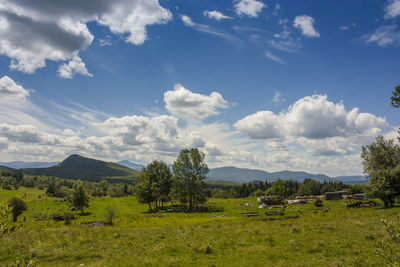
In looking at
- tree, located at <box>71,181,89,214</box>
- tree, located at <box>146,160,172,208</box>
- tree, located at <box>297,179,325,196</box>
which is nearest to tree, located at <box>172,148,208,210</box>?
tree, located at <box>146,160,172,208</box>

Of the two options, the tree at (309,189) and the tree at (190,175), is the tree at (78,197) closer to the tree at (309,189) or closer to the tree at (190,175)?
the tree at (190,175)

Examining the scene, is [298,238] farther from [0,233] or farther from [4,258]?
[4,258]

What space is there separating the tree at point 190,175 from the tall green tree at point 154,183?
7108 millimetres

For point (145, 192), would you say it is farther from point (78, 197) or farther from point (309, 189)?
point (309, 189)

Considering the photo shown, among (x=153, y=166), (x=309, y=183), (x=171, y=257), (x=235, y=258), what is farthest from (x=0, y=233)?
(x=309, y=183)

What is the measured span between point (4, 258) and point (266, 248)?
20226 mm

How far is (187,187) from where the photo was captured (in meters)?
77.9

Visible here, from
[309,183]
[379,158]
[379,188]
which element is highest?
[379,158]

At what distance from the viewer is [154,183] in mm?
73312

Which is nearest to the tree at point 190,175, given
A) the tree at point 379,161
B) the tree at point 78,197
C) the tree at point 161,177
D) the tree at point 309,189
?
the tree at point 161,177

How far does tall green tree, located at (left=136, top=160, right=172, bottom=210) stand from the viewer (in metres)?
74.4

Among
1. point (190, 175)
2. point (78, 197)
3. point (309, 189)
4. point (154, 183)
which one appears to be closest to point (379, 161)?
point (190, 175)

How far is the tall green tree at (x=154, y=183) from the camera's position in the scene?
74375mm

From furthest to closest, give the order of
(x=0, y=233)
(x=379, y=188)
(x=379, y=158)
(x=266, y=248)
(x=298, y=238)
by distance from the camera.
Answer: (x=379, y=158), (x=379, y=188), (x=298, y=238), (x=266, y=248), (x=0, y=233)
